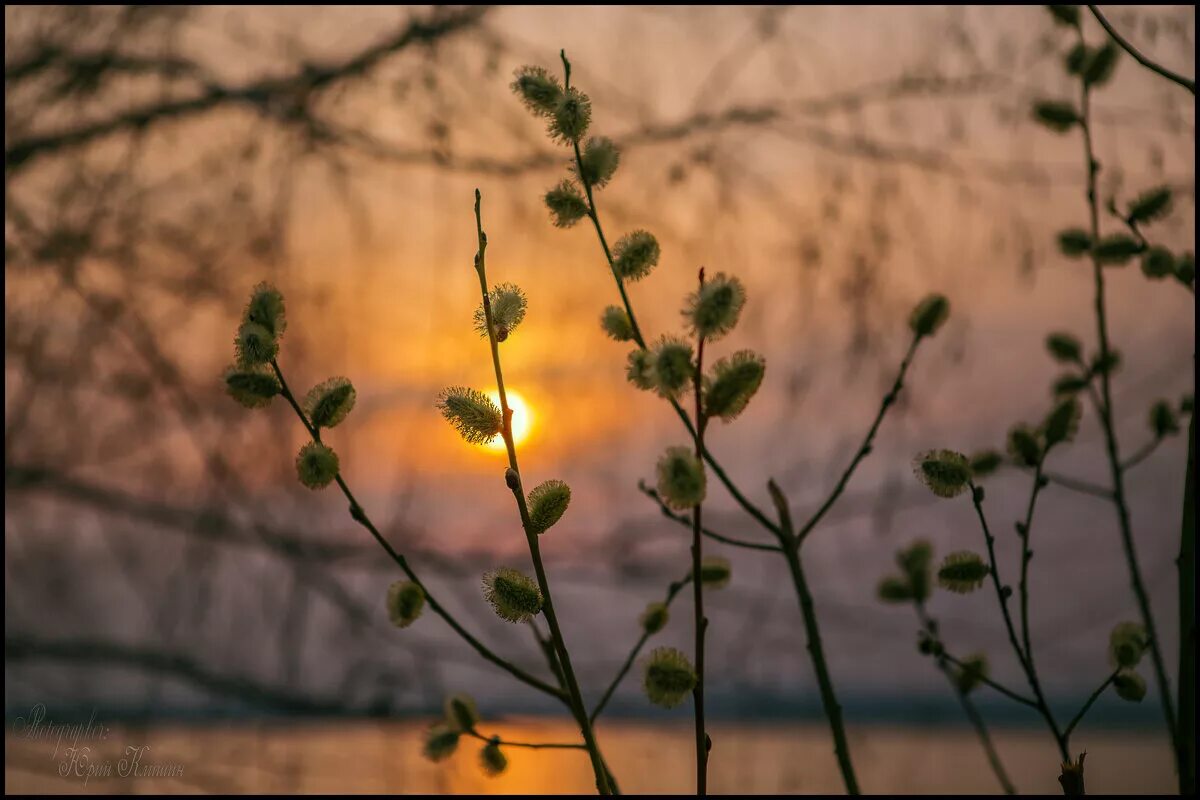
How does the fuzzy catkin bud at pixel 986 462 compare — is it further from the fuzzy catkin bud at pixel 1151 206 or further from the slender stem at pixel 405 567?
the slender stem at pixel 405 567

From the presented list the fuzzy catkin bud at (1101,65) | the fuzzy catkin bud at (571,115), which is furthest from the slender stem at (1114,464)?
the fuzzy catkin bud at (571,115)

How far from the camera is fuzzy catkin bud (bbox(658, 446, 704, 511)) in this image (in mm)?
278

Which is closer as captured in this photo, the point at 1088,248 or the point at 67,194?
the point at 1088,248

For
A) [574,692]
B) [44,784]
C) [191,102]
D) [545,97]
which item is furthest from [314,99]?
[574,692]

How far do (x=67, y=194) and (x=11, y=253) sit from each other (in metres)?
0.08

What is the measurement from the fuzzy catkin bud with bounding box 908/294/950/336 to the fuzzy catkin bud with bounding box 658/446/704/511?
0.83ft

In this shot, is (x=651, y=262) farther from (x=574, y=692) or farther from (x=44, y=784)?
(x=44, y=784)

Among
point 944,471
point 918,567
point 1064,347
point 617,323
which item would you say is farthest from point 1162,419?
point 617,323

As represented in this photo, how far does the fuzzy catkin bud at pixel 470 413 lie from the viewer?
0.34 m

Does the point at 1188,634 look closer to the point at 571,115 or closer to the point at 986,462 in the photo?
the point at 986,462

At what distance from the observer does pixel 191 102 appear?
43.8 inches

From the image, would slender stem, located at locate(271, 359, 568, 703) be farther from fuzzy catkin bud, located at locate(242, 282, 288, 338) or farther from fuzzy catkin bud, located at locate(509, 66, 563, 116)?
fuzzy catkin bud, located at locate(509, 66, 563, 116)

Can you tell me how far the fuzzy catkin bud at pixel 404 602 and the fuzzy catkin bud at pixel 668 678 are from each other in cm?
Answer: 9

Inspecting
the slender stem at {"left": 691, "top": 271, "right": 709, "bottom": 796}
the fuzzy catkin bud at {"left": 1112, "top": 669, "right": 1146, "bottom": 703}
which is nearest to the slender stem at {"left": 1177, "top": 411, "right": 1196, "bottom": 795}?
the fuzzy catkin bud at {"left": 1112, "top": 669, "right": 1146, "bottom": 703}
